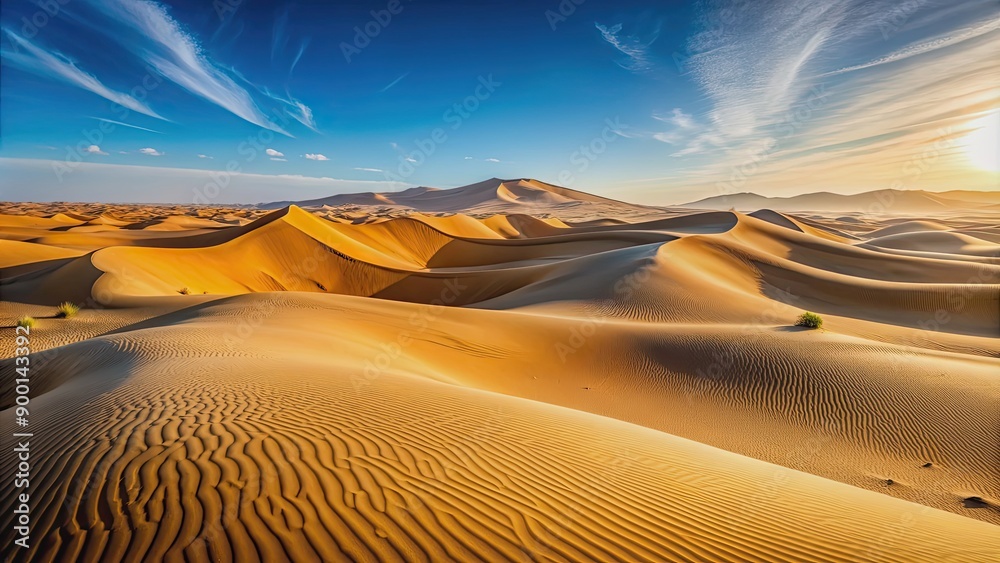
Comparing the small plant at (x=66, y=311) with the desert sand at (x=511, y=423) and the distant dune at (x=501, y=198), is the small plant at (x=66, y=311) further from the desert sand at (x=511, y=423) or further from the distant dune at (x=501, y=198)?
the distant dune at (x=501, y=198)

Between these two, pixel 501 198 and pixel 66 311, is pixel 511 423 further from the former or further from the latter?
pixel 501 198

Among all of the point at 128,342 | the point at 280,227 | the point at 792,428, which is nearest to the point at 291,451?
the point at 128,342

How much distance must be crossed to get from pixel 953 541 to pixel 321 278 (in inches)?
1104

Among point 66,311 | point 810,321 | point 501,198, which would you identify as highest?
point 501,198

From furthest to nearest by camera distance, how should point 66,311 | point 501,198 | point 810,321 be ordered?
point 501,198 < point 810,321 < point 66,311

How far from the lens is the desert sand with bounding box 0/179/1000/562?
269cm

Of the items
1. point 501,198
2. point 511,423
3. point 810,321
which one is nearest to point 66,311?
point 511,423

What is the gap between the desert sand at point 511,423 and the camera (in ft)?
8.81

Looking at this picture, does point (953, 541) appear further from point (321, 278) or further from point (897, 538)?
point (321, 278)

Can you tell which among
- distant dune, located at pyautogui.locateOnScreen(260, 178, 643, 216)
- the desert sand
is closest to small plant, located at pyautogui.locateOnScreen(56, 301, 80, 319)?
the desert sand

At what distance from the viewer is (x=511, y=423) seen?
16.7 ft

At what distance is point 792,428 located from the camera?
8.11 m

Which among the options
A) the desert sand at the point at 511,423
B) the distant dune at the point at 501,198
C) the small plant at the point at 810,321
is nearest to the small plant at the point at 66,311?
the desert sand at the point at 511,423

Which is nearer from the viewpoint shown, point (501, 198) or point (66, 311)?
point (66, 311)
